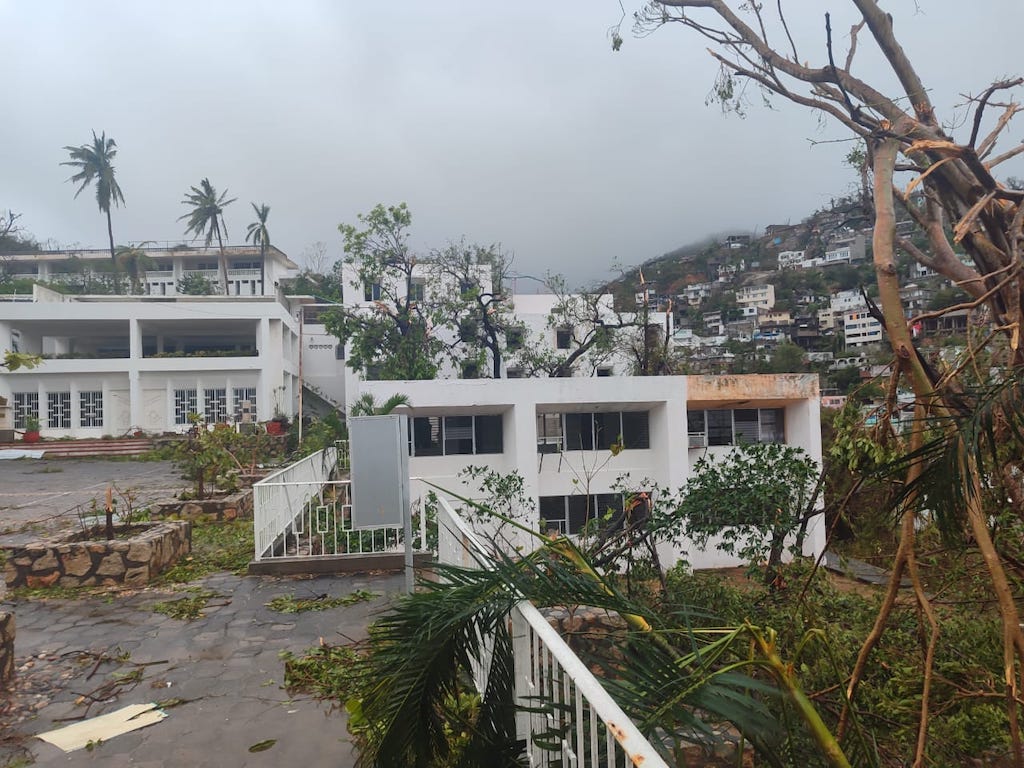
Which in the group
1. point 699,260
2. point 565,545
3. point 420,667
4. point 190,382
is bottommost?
point 420,667

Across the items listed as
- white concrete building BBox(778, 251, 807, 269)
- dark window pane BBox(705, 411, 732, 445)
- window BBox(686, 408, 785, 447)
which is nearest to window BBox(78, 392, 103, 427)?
window BBox(686, 408, 785, 447)

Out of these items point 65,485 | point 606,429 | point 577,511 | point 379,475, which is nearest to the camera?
point 379,475

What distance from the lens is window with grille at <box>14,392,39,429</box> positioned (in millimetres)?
28938

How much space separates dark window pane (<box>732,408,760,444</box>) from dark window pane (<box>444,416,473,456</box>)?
7110 mm

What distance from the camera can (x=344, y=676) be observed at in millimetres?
4121

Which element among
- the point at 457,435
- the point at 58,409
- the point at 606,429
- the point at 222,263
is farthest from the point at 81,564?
the point at 222,263

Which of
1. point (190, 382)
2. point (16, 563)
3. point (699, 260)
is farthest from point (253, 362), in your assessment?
point (699, 260)

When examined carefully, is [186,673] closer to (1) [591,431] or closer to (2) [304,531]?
(2) [304,531]

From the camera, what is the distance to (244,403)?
30.3 metres

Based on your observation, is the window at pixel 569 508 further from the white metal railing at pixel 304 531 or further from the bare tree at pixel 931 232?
the bare tree at pixel 931 232

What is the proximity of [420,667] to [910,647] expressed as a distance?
159 inches

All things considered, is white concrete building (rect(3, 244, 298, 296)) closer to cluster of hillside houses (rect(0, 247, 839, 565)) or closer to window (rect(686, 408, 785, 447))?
cluster of hillside houses (rect(0, 247, 839, 565))

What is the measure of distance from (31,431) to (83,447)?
3.11 m

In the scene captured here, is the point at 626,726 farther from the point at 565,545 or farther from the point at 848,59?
the point at 848,59
